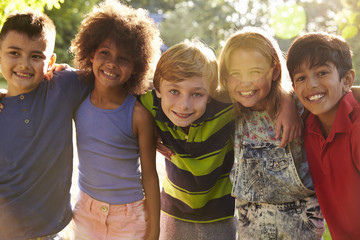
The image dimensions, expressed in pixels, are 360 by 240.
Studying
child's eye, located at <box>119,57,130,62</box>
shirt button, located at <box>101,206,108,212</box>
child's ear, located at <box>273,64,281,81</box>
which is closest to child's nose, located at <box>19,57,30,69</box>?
child's eye, located at <box>119,57,130,62</box>

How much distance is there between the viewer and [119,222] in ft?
7.68

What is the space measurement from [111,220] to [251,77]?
1256 millimetres

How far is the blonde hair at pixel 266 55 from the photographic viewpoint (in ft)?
7.36

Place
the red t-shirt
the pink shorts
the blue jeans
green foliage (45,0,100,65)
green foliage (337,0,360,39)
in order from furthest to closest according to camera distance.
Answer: green foliage (45,0,100,65) → the pink shorts → the blue jeans → the red t-shirt → green foliage (337,0,360,39)

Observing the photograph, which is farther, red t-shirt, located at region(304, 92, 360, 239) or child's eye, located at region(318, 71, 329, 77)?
child's eye, located at region(318, 71, 329, 77)

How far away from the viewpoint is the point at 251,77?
7.30 ft

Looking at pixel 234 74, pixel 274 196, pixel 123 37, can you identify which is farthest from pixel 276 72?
pixel 123 37

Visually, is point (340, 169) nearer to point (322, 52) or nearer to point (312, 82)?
point (312, 82)

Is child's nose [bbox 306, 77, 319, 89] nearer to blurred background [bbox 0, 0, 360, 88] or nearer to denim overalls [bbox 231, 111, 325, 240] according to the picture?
denim overalls [bbox 231, 111, 325, 240]

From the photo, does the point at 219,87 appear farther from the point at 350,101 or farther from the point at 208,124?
the point at 350,101

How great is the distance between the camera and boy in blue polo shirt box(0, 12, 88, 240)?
7.06 feet

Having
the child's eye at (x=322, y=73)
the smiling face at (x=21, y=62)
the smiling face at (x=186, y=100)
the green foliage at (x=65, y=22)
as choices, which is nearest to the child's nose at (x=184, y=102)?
the smiling face at (x=186, y=100)

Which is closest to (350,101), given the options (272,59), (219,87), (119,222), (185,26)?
(272,59)

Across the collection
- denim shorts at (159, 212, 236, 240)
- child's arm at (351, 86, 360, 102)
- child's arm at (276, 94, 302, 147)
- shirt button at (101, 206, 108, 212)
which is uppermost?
child's arm at (351, 86, 360, 102)
